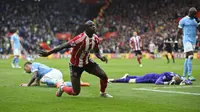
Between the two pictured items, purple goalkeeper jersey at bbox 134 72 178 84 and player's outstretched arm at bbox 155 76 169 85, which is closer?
player's outstretched arm at bbox 155 76 169 85

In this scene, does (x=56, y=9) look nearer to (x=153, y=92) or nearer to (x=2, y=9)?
(x=2, y=9)

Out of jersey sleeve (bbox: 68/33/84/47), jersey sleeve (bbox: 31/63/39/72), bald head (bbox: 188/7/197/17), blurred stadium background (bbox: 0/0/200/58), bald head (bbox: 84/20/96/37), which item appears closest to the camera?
jersey sleeve (bbox: 68/33/84/47)

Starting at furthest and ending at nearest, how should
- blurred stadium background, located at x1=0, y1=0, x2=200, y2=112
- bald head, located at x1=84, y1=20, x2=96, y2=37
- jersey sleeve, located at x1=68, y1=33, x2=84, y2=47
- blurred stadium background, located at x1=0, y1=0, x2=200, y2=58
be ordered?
1. blurred stadium background, located at x1=0, y1=0, x2=200, y2=58
2. blurred stadium background, located at x1=0, y1=0, x2=200, y2=112
3. bald head, located at x1=84, y1=20, x2=96, y2=37
4. jersey sleeve, located at x1=68, y1=33, x2=84, y2=47

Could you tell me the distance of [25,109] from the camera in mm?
8578

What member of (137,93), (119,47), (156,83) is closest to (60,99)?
(137,93)

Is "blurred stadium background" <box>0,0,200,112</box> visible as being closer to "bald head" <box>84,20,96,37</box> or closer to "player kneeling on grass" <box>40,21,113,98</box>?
"player kneeling on grass" <box>40,21,113,98</box>

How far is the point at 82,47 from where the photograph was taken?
10.2m

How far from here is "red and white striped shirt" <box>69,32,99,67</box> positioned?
10.1 metres

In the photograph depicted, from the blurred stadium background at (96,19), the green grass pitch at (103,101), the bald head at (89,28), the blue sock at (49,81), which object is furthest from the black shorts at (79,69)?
the blurred stadium background at (96,19)

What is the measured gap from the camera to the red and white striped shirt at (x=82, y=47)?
10078 mm

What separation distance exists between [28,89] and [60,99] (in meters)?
2.56

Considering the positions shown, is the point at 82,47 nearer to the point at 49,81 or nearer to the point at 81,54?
the point at 81,54

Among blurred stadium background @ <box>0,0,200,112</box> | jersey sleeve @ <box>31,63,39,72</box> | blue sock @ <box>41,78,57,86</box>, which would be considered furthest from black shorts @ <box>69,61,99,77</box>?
blurred stadium background @ <box>0,0,200,112</box>

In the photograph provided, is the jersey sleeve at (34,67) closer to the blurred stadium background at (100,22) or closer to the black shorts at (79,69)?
the black shorts at (79,69)
